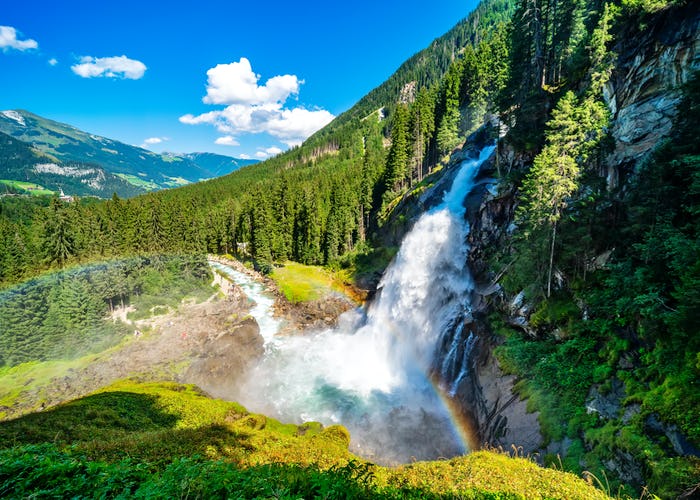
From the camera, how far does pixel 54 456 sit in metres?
6.20

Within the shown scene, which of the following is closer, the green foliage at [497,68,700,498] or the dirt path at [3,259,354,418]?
the green foliage at [497,68,700,498]

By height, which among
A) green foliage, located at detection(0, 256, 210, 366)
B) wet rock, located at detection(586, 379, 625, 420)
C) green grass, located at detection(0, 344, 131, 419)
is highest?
wet rock, located at detection(586, 379, 625, 420)

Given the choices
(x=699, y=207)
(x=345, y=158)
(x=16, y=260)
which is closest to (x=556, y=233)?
(x=699, y=207)

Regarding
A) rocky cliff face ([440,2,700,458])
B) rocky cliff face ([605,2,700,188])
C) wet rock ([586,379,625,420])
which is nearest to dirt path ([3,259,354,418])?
rocky cliff face ([440,2,700,458])

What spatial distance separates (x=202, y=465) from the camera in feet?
21.4

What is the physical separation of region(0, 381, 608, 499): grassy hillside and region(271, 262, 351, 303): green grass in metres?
29.0

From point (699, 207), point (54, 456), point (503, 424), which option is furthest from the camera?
point (503, 424)

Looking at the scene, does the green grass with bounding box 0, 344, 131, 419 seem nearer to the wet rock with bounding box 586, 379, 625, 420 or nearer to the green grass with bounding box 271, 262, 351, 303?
the green grass with bounding box 271, 262, 351, 303

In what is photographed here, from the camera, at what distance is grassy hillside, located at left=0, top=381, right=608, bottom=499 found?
5152 millimetres

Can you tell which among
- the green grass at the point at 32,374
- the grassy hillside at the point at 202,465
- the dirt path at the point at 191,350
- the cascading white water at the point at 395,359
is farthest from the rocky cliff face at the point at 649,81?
the green grass at the point at 32,374

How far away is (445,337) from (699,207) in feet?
60.9

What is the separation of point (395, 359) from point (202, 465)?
2561 centimetres

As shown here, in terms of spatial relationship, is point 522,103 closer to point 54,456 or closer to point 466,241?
point 466,241

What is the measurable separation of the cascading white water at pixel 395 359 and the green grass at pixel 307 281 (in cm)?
783
